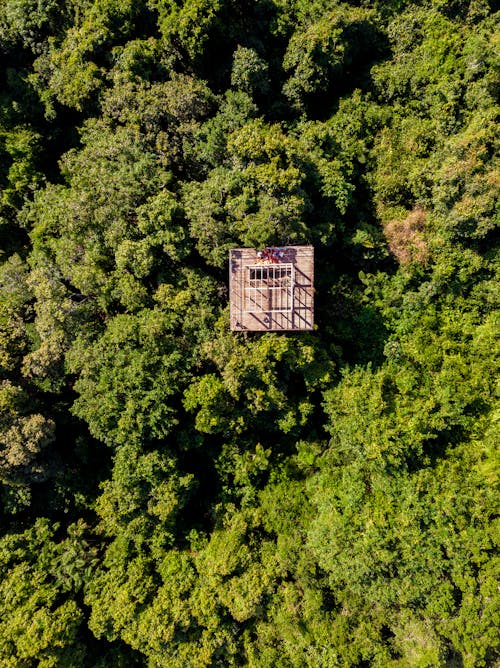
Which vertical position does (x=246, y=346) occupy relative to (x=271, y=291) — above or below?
below

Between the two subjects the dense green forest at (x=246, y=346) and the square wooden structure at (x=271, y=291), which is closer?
the dense green forest at (x=246, y=346)

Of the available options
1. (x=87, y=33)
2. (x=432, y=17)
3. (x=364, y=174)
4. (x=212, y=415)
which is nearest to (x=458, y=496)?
(x=212, y=415)

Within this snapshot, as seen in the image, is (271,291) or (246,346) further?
(246,346)

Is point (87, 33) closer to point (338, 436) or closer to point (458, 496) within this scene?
point (338, 436)

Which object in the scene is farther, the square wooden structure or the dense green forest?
the square wooden structure
